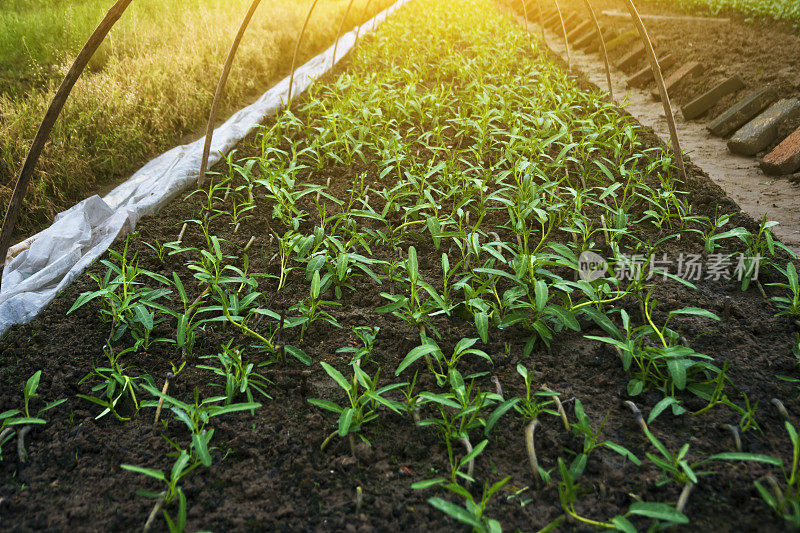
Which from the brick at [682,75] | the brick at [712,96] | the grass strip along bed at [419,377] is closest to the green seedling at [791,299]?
the grass strip along bed at [419,377]

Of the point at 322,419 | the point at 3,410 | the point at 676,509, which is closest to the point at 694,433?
the point at 676,509

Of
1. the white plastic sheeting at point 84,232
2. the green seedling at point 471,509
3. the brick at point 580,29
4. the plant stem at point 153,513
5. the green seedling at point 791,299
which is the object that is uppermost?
the brick at point 580,29

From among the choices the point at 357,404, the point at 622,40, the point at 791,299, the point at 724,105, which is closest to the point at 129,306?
the point at 357,404

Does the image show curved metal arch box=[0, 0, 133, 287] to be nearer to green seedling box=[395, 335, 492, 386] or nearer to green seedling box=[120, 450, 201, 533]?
green seedling box=[120, 450, 201, 533]

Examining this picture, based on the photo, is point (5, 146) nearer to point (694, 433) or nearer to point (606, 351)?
point (606, 351)

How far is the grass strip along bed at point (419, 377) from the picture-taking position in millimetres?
1436

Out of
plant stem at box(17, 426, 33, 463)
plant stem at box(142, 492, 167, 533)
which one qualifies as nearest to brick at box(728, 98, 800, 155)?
plant stem at box(142, 492, 167, 533)

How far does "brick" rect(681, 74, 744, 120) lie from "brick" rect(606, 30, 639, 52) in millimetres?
3212

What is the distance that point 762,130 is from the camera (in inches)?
160

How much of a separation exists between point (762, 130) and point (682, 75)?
192cm

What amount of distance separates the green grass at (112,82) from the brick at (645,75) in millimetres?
4381

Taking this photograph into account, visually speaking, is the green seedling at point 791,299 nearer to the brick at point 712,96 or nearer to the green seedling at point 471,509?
the green seedling at point 471,509

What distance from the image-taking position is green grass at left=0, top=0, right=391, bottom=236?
12.3ft

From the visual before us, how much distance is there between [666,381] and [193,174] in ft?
9.69
